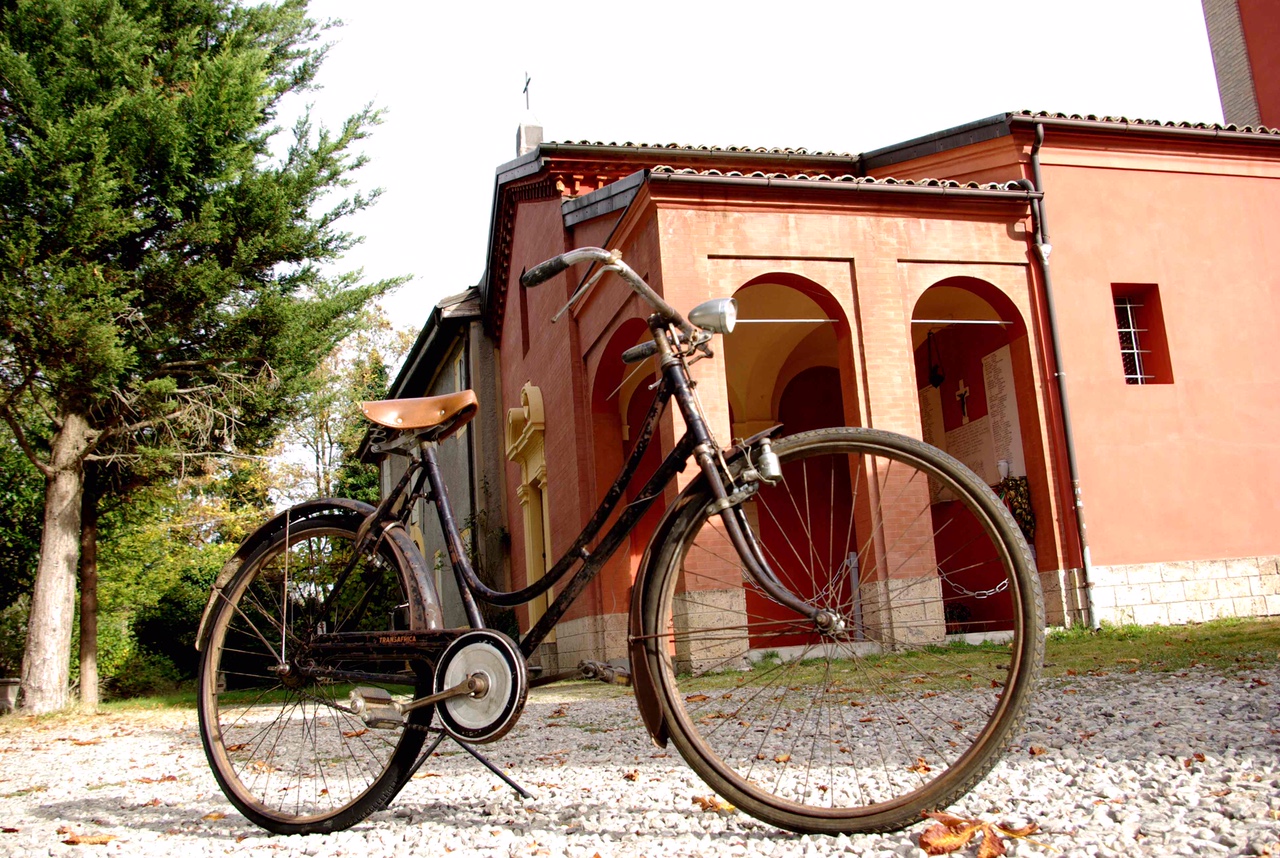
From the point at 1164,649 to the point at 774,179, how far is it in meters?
5.91

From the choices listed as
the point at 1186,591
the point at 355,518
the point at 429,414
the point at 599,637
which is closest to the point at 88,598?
the point at 599,637

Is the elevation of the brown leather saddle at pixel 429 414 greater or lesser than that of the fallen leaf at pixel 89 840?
greater

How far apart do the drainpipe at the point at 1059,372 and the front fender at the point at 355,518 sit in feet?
30.7

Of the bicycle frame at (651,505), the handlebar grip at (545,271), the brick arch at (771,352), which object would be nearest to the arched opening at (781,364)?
the brick arch at (771,352)

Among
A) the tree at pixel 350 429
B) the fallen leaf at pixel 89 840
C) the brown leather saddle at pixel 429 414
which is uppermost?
the tree at pixel 350 429

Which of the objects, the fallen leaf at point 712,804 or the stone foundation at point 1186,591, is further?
the stone foundation at point 1186,591

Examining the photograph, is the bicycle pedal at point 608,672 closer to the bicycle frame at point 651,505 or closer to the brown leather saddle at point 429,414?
the bicycle frame at point 651,505

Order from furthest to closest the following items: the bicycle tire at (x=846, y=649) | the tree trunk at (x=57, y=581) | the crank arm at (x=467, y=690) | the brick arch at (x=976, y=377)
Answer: the tree trunk at (x=57, y=581) → the brick arch at (x=976, y=377) → the crank arm at (x=467, y=690) → the bicycle tire at (x=846, y=649)

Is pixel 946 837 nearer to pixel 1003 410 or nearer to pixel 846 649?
pixel 846 649

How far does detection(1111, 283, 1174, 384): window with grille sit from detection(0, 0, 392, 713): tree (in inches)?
381

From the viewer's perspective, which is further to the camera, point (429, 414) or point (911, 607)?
point (911, 607)

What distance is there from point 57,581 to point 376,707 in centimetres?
1062

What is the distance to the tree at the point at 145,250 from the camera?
10.9 metres

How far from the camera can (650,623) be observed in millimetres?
2535
